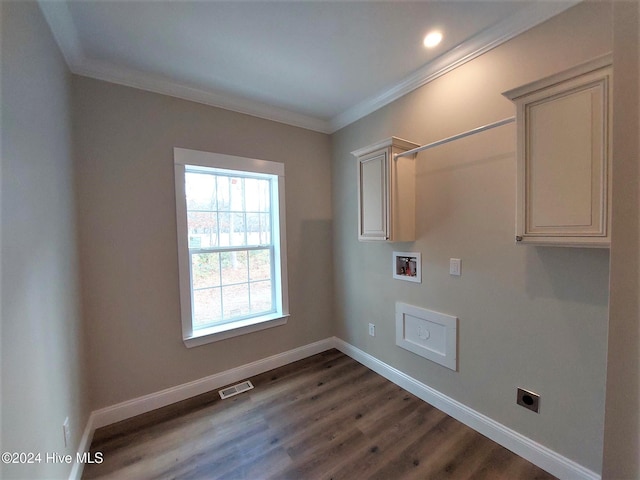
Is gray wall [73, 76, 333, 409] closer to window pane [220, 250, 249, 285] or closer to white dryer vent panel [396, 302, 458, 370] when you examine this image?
window pane [220, 250, 249, 285]

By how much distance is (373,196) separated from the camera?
207 centimetres

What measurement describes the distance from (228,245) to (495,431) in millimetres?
2461

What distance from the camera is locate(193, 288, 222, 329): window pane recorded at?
2.26m

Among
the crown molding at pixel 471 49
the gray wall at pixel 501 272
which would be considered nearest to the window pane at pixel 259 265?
the gray wall at pixel 501 272

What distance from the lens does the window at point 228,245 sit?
2127 millimetres

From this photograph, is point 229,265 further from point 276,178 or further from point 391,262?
point 391,262

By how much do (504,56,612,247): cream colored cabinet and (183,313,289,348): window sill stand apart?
213 centimetres

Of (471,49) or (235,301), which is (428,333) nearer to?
(235,301)

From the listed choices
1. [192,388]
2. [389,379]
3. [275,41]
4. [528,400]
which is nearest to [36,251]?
[192,388]

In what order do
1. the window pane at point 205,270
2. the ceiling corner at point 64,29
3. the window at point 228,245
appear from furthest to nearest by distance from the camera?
1. the window pane at point 205,270
2. the window at point 228,245
3. the ceiling corner at point 64,29

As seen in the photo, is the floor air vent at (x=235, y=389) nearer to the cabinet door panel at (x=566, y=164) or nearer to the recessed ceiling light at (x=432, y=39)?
the cabinet door panel at (x=566, y=164)

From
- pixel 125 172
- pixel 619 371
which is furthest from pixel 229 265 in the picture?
pixel 619 371

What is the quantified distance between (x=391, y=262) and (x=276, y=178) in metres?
1.40

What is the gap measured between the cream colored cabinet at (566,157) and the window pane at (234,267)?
2.17m
